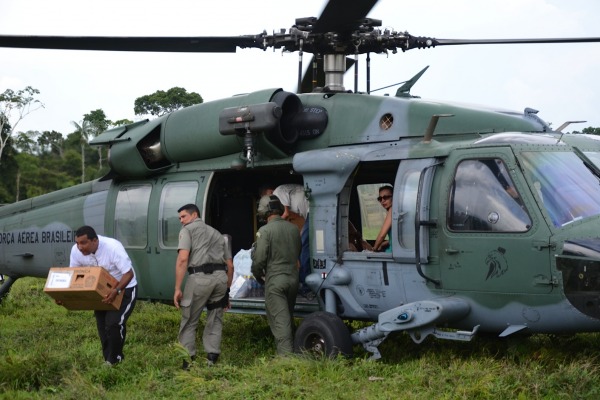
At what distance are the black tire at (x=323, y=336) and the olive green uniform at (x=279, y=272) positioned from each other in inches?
9.4

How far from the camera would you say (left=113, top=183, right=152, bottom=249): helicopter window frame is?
32.0ft

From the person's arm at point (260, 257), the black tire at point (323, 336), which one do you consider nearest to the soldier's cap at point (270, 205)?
the person's arm at point (260, 257)

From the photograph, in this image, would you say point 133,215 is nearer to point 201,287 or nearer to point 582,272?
point 201,287

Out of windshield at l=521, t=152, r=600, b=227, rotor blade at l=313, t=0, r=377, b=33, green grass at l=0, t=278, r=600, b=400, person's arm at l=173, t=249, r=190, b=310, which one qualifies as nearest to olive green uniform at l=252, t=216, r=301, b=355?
green grass at l=0, t=278, r=600, b=400

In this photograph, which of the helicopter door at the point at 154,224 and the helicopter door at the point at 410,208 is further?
the helicopter door at the point at 154,224

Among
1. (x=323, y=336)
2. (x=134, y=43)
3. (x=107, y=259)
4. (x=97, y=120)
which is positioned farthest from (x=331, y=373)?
(x=97, y=120)

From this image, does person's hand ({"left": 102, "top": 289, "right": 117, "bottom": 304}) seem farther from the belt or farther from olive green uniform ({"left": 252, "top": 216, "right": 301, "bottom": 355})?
olive green uniform ({"left": 252, "top": 216, "right": 301, "bottom": 355})

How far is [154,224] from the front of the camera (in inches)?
378

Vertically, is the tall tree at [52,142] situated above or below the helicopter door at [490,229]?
below

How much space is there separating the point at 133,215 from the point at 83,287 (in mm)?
2349

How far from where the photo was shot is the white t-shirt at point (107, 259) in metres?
8.02

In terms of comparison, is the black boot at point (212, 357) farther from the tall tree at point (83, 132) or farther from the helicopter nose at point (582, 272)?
the tall tree at point (83, 132)

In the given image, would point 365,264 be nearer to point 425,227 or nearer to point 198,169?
point 425,227

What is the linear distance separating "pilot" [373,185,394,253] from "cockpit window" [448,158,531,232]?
3.02ft
